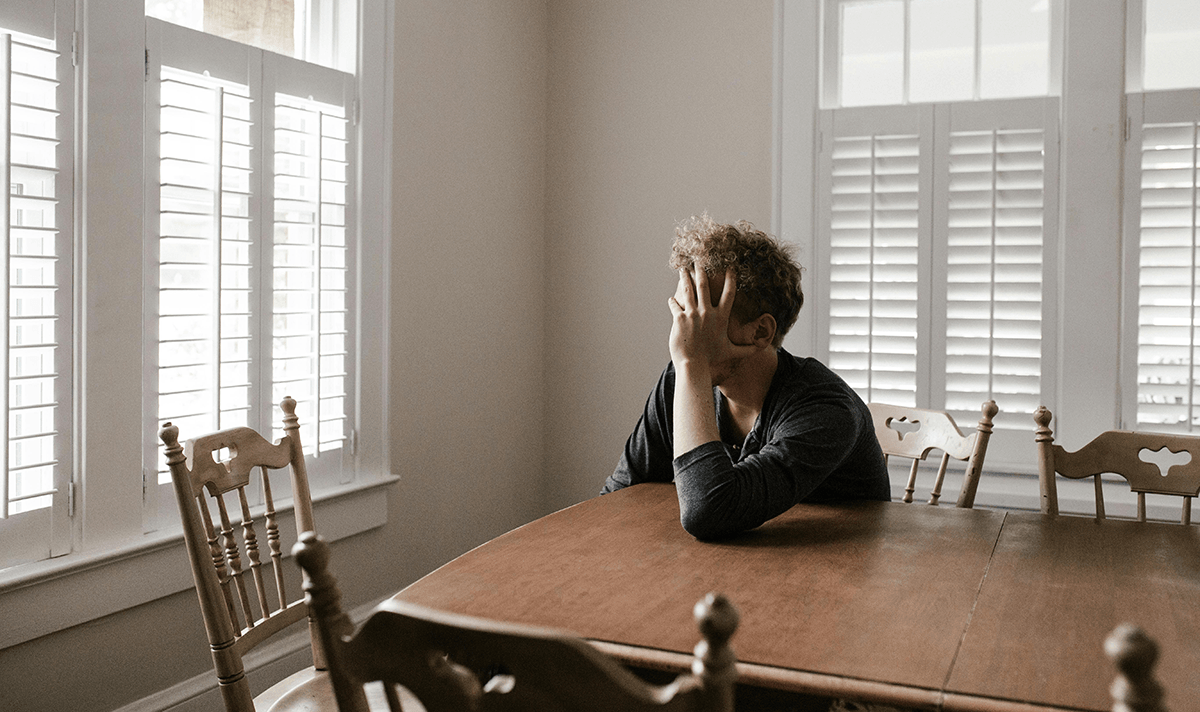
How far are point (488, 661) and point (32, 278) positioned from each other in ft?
5.12

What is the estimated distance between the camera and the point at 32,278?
6.05ft

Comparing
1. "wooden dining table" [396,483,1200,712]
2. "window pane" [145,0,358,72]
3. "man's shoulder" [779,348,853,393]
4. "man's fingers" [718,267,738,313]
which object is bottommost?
"wooden dining table" [396,483,1200,712]

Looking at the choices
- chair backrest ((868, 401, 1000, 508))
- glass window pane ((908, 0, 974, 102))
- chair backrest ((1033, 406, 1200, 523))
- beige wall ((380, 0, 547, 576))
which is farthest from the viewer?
glass window pane ((908, 0, 974, 102))

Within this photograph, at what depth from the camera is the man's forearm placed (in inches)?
65.1

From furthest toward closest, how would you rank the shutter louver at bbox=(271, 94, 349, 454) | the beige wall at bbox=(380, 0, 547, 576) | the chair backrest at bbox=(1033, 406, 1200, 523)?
the beige wall at bbox=(380, 0, 547, 576) → the shutter louver at bbox=(271, 94, 349, 454) → the chair backrest at bbox=(1033, 406, 1200, 523)

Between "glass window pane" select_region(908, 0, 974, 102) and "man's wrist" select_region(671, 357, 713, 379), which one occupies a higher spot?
"glass window pane" select_region(908, 0, 974, 102)

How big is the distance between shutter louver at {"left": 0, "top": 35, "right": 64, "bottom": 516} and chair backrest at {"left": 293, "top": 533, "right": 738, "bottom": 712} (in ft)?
4.14

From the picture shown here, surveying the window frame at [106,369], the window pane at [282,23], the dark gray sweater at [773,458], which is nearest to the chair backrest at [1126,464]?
the dark gray sweater at [773,458]

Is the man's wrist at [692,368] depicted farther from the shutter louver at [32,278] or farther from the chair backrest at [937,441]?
the shutter louver at [32,278]

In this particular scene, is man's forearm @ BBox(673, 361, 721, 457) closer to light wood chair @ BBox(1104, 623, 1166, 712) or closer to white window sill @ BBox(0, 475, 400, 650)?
light wood chair @ BBox(1104, 623, 1166, 712)

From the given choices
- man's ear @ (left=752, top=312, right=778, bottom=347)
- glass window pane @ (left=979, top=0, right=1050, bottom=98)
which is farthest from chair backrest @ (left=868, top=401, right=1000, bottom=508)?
glass window pane @ (left=979, top=0, right=1050, bottom=98)

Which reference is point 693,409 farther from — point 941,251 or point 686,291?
point 941,251

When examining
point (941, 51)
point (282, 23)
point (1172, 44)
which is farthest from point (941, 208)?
point (282, 23)

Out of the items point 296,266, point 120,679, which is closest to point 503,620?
point 120,679
